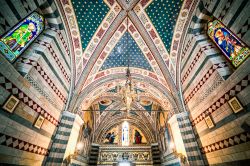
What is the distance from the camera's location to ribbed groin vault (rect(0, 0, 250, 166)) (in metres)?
3.89

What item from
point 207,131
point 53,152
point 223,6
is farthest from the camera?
point 53,152

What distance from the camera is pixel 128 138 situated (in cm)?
1516

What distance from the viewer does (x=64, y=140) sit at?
20.0 ft

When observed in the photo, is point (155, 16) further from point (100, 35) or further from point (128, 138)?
point (128, 138)

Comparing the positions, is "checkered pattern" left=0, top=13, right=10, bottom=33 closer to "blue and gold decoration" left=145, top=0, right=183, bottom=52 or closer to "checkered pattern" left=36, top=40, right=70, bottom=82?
"checkered pattern" left=36, top=40, right=70, bottom=82

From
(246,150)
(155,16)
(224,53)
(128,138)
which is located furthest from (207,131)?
(128,138)

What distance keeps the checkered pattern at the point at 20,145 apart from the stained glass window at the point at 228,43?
26.2 ft

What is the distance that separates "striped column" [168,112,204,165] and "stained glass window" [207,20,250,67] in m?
3.51

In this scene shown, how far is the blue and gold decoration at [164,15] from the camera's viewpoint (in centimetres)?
644

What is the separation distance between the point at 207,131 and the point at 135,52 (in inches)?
228

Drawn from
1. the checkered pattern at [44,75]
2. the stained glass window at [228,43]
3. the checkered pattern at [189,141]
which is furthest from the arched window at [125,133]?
the stained glass window at [228,43]

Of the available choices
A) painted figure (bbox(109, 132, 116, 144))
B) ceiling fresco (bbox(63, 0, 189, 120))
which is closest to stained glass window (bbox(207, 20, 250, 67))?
ceiling fresco (bbox(63, 0, 189, 120))

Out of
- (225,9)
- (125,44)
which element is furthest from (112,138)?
(225,9)

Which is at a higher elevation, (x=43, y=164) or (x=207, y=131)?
(x=207, y=131)
